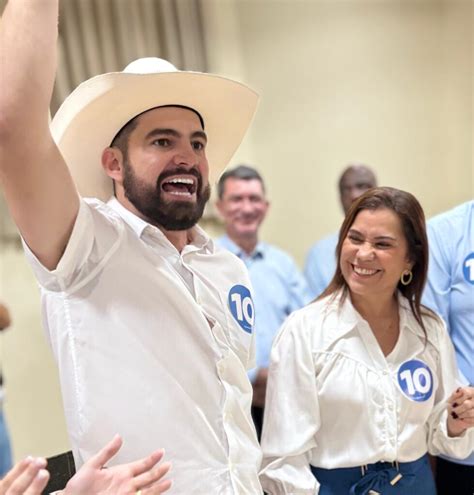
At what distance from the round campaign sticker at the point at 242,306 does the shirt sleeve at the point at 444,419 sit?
1.70ft

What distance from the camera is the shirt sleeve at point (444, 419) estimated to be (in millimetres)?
1460

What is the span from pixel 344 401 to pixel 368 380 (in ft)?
0.26

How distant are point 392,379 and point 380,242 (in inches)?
13.2

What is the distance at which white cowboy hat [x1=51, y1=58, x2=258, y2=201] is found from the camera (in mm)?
1217

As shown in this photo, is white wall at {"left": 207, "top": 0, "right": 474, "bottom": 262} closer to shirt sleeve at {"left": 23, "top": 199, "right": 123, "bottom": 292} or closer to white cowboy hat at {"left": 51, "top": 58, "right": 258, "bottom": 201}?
white cowboy hat at {"left": 51, "top": 58, "right": 258, "bottom": 201}

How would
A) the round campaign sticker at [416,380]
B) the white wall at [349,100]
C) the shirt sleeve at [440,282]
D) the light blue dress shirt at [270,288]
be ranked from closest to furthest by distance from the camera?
the round campaign sticker at [416,380]
the shirt sleeve at [440,282]
the light blue dress shirt at [270,288]
the white wall at [349,100]

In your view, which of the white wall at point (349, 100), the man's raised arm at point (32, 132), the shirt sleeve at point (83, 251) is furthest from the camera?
the white wall at point (349, 100)

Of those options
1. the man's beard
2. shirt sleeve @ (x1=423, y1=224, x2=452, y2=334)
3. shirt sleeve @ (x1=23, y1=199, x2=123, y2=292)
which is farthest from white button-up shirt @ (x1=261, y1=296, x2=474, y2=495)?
shirt sleeve @ (x1=23, y1=199, x2=123, y2=292)

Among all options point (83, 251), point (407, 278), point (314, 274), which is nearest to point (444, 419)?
point (407, 278)

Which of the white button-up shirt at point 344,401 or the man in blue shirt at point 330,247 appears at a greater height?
the man in blue shirt at point 330,247

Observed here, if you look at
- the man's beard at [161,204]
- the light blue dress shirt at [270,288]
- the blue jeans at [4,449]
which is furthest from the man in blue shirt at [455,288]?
the blue jeans at [4,449]

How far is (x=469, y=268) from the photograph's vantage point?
165cm

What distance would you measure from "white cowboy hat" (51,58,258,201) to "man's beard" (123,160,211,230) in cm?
12

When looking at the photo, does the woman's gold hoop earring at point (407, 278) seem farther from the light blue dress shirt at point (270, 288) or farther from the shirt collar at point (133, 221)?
the light blue dress shirt at point (270, 288)
